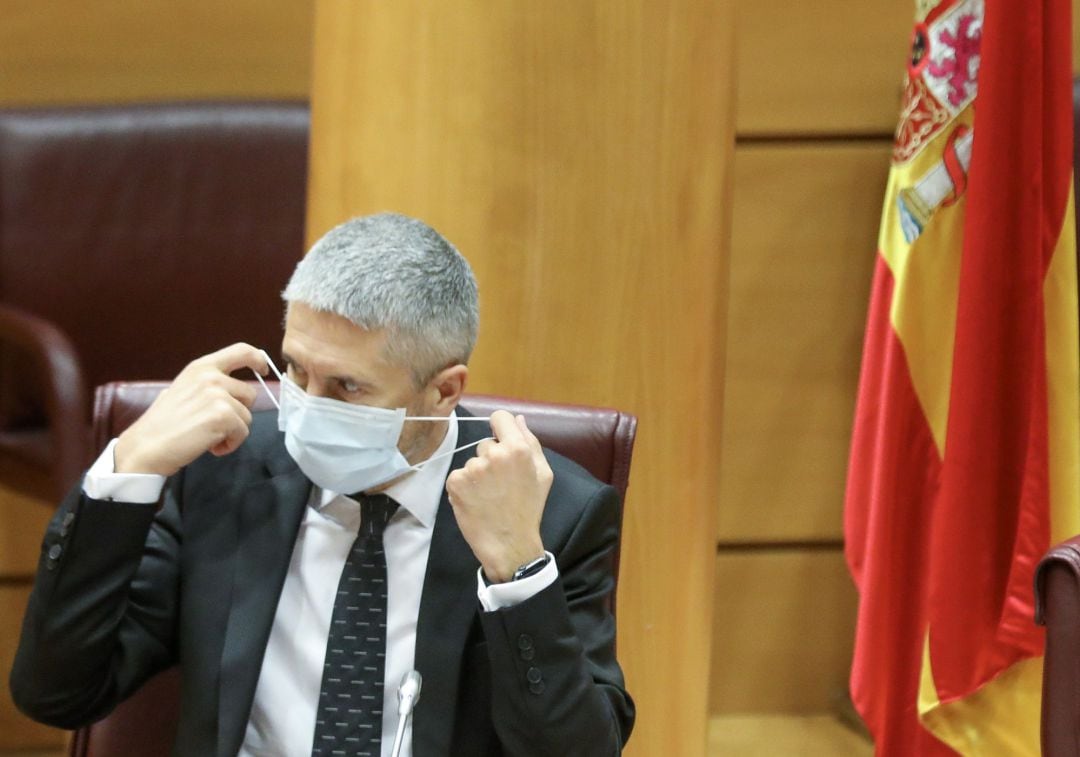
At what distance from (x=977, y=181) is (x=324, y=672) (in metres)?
1.27

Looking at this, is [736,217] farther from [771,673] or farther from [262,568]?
[262,568]

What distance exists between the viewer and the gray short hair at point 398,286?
5.39 ft

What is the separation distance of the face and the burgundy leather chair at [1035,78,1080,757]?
665 millimetres

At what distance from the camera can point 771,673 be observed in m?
3.34

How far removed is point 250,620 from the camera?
165cm

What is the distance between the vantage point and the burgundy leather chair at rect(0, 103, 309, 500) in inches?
116

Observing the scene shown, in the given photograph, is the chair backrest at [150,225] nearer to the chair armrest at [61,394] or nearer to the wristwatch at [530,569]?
the chair armrest at [61,394]

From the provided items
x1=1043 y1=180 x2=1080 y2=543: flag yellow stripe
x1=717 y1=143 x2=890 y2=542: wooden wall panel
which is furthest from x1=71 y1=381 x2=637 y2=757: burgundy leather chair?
x1=717 y1=143 x2=890 y2=542: wooden wall panel

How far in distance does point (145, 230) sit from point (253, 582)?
149cm

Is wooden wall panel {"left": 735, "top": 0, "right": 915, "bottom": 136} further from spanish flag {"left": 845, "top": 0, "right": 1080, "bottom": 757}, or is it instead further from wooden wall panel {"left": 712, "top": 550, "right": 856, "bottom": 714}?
wooden wall panel {"left": 712, "top": 550, "right": 856, "bottom": 714}

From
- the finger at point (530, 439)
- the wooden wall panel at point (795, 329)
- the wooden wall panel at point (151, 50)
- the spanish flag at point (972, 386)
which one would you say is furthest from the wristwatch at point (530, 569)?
the wooden wall panel at point (151, 50)

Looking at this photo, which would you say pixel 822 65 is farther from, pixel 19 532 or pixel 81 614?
pixel 81 614

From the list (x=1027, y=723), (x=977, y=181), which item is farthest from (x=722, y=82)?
(x=1027, y=723)

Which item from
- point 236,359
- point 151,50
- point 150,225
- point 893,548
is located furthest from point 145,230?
point 893,548
